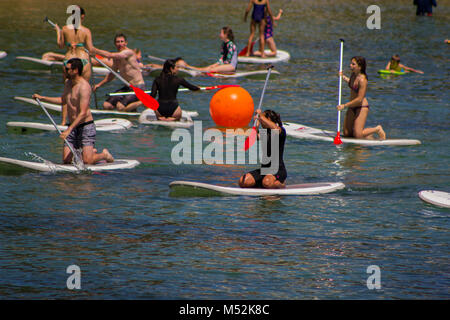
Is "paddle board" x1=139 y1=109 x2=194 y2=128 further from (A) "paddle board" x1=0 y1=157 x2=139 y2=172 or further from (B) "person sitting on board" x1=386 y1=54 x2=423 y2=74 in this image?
(B) "person sitting on board" x1=386 y1=54 x2=423 y2=74

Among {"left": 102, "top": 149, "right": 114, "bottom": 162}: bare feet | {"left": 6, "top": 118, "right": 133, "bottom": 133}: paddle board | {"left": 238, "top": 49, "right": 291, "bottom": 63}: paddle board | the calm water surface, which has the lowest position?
the calm water surface

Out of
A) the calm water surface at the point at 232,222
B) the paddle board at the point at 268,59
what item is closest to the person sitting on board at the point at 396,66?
the paddle board at the point at 268,59

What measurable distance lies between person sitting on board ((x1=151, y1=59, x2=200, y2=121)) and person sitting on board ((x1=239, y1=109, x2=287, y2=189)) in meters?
5.78

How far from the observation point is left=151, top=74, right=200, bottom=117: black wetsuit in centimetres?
1864

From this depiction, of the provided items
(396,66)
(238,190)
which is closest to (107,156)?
(238,190)

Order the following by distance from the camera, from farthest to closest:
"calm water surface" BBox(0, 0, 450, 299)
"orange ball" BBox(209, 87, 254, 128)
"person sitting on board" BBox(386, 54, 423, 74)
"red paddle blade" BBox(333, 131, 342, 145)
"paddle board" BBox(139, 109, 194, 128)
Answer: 1. "person sitting on board" BBox(386, 54, 423, 74)
2. "paddle board" BBox(139, 109, 194, 128)
3. "orange ball" BBox(209, 87, 254, 128)
4. "red paddle blade" BBox(333, 131, 342, 145)
5. "calm water surface" BBox(0, 0, 450, 299)

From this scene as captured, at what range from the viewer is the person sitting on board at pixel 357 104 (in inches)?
659

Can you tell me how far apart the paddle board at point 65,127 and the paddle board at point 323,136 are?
11.4 feet

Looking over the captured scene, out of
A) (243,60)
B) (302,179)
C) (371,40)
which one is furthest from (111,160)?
(371,40)

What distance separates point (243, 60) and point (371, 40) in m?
10.9

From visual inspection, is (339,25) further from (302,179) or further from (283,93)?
(302,179)

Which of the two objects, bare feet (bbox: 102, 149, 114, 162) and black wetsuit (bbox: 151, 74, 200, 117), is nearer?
bare feet (bbox: 102, 149, 114, 162)

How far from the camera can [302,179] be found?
14586 mm

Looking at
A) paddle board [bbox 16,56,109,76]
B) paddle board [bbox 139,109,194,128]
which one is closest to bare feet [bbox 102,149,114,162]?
paddle board [bbox 139,109,194,128]
